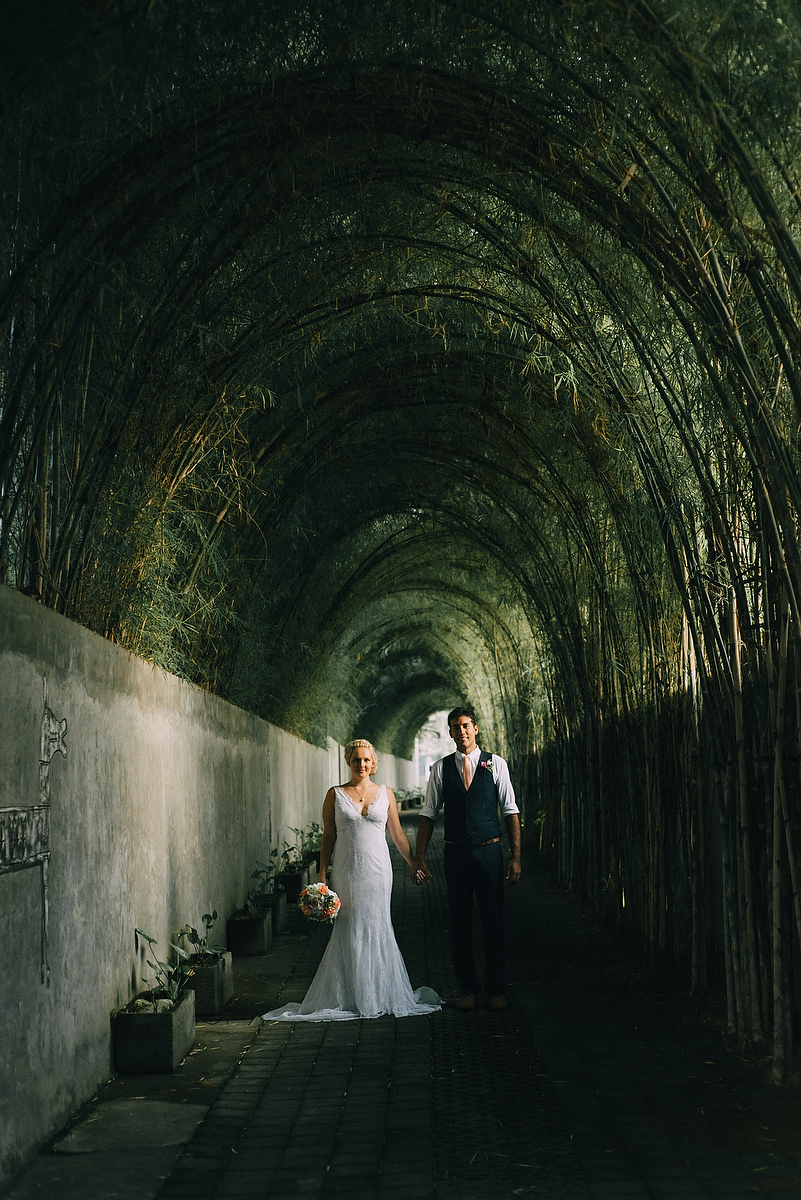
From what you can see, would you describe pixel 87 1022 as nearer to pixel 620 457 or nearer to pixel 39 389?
pixel 39 389

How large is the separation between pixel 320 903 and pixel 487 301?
10.9 ft

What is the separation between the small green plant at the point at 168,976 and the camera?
4.38 metres

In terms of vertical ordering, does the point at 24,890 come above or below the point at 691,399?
below

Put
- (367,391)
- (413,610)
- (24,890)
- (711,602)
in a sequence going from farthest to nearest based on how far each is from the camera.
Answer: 1. (413,610)
2. (367,391)
3. (711,602)
4. (24,890)

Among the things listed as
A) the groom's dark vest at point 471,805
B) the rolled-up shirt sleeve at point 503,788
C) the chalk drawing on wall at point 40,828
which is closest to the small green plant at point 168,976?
the chalk drawing on wall at point 40,828

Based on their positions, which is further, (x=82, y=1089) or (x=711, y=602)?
(x=711, y=602)

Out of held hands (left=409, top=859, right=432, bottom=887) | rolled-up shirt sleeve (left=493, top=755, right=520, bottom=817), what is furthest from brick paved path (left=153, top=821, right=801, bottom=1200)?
rolled-up shirt sleeve (left=493, top=755, right=520, bottom=817)

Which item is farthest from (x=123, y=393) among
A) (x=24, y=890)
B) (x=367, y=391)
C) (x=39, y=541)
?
(x=367, y=391)

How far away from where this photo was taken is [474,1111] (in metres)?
3.53

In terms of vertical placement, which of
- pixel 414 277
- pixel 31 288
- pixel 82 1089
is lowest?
pixel 82 1089

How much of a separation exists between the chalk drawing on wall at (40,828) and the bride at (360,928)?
186cm

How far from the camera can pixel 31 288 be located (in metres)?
3.65

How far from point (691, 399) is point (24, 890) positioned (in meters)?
3.17

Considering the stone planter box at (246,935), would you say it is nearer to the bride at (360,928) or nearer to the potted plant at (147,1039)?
the bride at (360,928)
